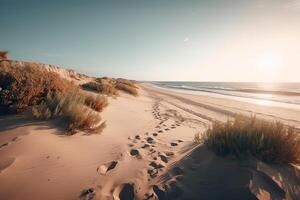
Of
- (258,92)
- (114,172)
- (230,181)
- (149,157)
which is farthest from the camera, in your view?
(258,92)

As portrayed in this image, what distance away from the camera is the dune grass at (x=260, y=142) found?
2896 mm

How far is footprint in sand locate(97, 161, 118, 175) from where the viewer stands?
3.06 meters

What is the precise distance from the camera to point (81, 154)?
11.4ft

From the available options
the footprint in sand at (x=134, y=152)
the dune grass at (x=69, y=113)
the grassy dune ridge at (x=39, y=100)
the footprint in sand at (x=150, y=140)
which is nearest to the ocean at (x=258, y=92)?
the footprint in sand at (x=150, y=140)

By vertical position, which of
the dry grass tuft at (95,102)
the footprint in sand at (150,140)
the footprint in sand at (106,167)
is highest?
the dry grass tuft at (95,102)

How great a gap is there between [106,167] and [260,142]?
245cm

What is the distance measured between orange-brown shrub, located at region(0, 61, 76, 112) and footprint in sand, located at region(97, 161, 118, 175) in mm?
2873

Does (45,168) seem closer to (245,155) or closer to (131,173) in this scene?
(131,173)

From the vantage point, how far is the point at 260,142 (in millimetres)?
2877

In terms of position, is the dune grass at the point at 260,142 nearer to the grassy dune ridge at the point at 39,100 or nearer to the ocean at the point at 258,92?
the grassy dune ridge at the point at 39,100

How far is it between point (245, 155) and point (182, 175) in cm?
100

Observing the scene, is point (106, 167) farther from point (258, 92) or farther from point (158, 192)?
point (258, 92)

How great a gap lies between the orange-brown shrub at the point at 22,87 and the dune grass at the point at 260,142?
4438mm

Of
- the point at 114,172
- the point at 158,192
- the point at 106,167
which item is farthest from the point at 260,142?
the point at 106,167
